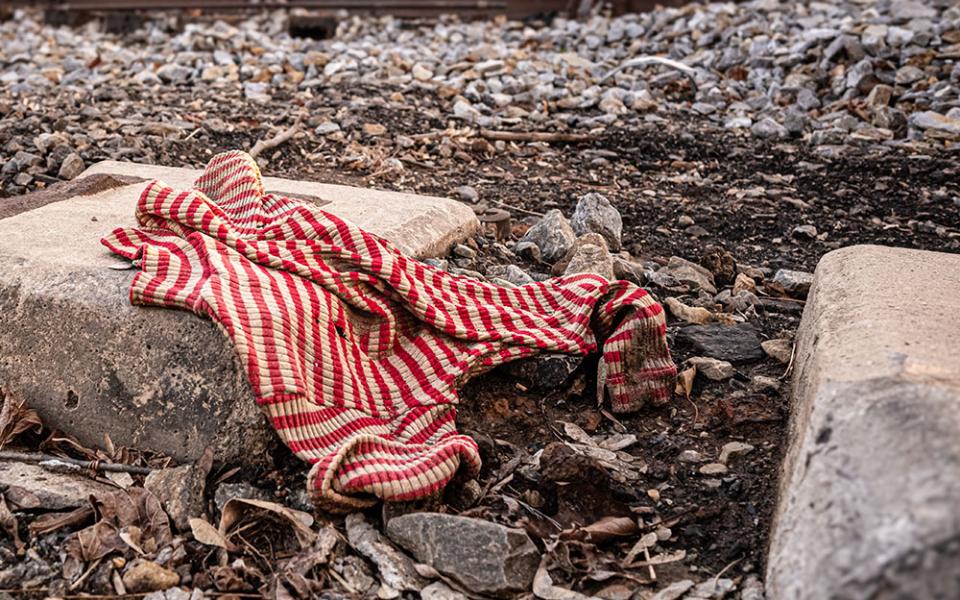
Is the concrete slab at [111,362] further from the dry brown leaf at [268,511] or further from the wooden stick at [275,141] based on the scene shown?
the wooden stick at [275,141]

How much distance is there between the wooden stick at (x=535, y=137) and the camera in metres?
5.50

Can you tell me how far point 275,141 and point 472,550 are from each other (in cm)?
349

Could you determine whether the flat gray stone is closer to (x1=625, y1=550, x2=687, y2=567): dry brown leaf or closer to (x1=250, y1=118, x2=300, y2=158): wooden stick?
(x1=625, y1=550, x2=687, y2=567): dry brown leaf

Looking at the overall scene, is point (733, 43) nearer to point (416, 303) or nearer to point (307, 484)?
point (416, 303)

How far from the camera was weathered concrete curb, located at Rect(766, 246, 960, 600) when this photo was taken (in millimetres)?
1361

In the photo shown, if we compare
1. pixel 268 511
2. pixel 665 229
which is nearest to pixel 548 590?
pixel 268 511

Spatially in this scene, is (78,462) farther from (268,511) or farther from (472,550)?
(472,550)

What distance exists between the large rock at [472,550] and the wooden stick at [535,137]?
368 cm

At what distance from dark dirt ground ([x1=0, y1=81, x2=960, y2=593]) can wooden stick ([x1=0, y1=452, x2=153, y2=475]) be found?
0.21m

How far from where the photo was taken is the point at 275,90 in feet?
21.0

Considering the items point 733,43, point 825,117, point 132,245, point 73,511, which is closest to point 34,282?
point 132,245

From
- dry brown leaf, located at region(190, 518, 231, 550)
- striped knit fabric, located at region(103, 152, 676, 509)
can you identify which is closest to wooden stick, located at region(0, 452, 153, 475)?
dry brown leaf, located at region(190, 518, 231, 550)

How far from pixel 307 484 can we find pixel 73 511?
22.8 inches

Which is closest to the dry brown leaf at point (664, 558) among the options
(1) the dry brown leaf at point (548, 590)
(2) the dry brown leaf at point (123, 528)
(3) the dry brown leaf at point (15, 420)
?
(1) the dry brown leaf at point (548, 590)
